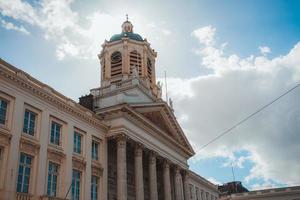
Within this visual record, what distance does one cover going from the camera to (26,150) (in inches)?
886

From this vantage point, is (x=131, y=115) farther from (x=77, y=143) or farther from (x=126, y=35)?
(x=126, y=35)

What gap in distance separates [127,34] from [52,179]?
2346cm

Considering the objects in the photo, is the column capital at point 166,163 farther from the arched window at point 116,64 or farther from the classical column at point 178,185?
the arched window at point 116,64

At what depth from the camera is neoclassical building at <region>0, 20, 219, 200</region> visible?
875 inches

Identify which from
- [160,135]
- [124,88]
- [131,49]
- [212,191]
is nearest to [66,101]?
[124,88]

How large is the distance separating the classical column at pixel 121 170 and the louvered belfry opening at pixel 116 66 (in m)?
11.1

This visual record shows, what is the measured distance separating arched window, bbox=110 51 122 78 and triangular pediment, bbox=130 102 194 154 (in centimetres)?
719

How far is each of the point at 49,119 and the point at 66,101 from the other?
7.91ft

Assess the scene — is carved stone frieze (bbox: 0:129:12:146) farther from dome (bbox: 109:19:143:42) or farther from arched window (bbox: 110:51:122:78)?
dome (bbox: 109:19:143:42)

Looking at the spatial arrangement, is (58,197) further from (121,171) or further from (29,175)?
(121,171)

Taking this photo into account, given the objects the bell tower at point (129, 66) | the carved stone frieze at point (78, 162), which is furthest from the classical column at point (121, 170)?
the bell tower at point (129, 66)

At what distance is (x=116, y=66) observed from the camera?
41.3 m

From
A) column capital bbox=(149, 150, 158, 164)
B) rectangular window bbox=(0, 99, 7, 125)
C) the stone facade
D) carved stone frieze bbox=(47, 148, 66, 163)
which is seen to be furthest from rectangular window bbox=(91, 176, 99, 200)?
the stone facade

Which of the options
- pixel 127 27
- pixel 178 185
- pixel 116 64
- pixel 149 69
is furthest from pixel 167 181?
pixel 127 27
